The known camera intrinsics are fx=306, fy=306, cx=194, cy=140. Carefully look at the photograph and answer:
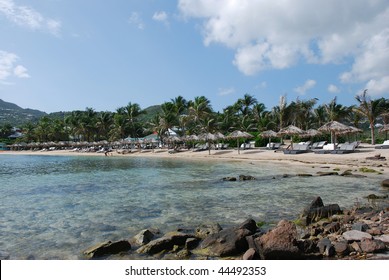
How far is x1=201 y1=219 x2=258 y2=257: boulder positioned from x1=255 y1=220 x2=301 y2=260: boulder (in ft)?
1.30

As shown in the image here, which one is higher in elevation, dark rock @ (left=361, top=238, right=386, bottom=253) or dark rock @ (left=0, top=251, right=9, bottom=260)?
dark rock @ (left=361, top=238, right=386, bottom=253)

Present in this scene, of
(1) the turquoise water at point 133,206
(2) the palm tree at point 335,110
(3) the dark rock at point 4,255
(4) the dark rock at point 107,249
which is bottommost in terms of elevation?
(3) the dark rock at point 4,255

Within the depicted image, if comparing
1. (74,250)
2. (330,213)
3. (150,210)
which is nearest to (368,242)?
(330,213)

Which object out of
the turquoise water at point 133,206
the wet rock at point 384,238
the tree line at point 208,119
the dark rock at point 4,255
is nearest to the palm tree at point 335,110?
the tree line at point 208,119

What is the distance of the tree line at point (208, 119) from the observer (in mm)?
38281

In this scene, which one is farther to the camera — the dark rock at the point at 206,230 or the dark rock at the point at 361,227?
the dark rock at the point at 206,230

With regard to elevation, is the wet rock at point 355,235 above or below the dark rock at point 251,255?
above

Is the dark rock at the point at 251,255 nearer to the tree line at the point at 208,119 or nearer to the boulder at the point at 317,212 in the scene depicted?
the boulder at the point at 317,212

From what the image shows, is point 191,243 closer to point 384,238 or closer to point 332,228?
point 332,228

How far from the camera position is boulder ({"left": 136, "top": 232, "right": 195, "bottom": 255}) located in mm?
6559

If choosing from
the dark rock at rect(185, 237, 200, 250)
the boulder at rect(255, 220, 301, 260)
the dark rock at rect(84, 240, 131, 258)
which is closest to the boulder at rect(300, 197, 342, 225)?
the boulder at rect(255, 220, 301, 260)

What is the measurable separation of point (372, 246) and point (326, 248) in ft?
2.66

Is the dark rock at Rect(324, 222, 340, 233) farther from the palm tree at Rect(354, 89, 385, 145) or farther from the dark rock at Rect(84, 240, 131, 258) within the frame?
the palm tree at Rect(354, 89, 385, 145)

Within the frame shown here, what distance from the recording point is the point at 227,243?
249 inches
